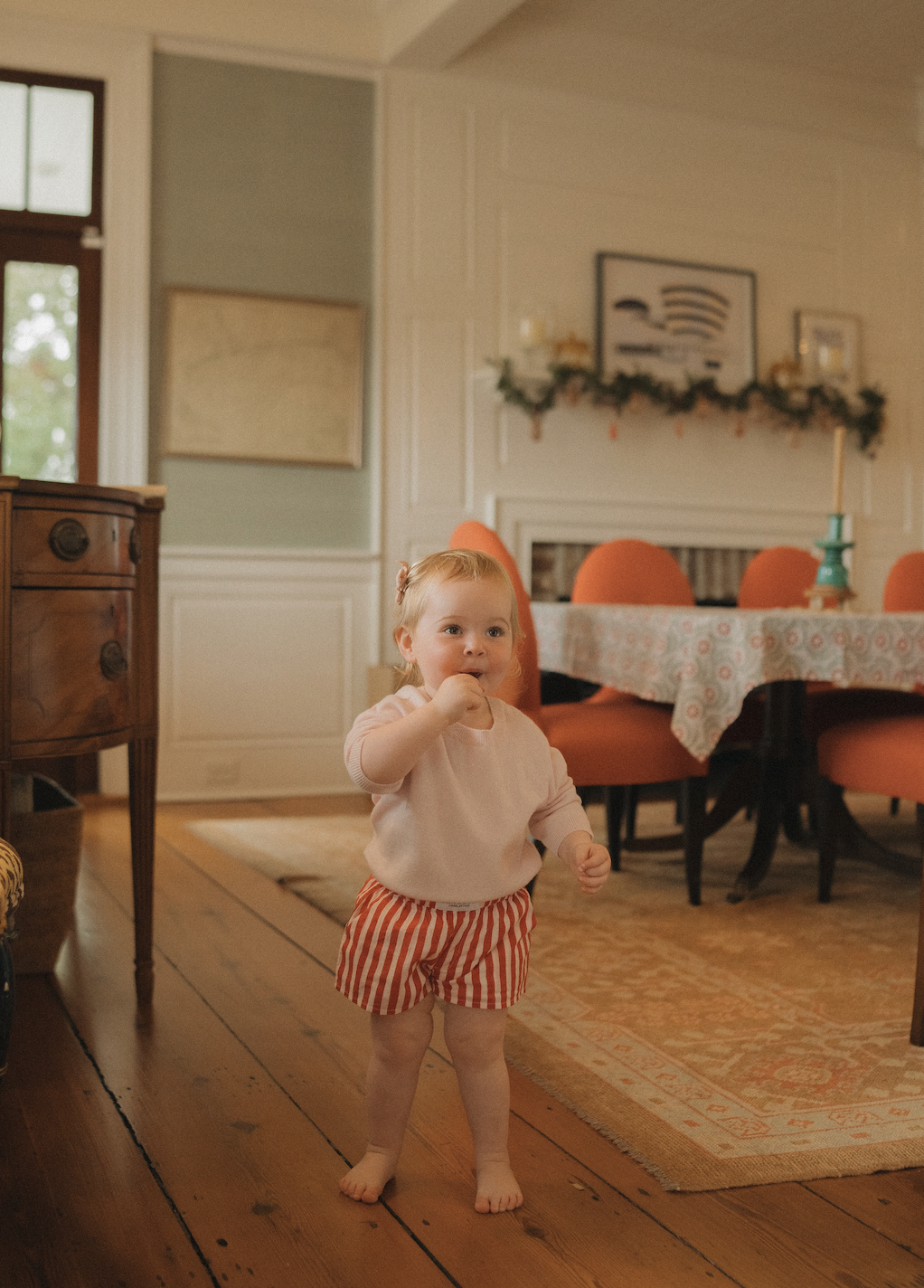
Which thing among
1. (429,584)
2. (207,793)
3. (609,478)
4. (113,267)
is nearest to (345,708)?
(207,793)

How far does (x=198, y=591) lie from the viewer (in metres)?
4.68

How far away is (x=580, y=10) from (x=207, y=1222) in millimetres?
4911

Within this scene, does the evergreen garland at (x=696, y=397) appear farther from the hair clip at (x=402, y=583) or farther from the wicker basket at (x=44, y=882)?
the hair clip at (x=402, y=583)

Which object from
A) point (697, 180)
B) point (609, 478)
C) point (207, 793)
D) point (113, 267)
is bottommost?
point (207, 793)

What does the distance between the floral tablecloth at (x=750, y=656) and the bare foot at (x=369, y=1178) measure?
1.39 m

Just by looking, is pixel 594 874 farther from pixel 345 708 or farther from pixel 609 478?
pixel 609 478

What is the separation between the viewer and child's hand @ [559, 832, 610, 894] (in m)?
1.32

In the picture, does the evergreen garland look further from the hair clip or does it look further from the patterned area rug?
the hair clip

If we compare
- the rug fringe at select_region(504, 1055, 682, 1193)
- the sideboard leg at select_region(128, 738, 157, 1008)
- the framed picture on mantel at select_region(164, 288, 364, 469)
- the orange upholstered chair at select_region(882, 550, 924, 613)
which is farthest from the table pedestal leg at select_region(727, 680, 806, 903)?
the framed picture on mantel at select_region(164, 288, 364, 469)

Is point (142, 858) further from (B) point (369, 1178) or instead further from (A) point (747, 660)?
(A) point (747, 660)

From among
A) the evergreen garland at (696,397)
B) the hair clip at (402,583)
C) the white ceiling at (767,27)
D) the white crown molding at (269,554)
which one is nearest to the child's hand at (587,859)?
the hair clip at (402,583)

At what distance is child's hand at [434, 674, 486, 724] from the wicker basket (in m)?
1.30

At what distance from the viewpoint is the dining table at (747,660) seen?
2590 millimetres

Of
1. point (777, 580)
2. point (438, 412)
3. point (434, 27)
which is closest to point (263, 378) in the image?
point (438, 412)
